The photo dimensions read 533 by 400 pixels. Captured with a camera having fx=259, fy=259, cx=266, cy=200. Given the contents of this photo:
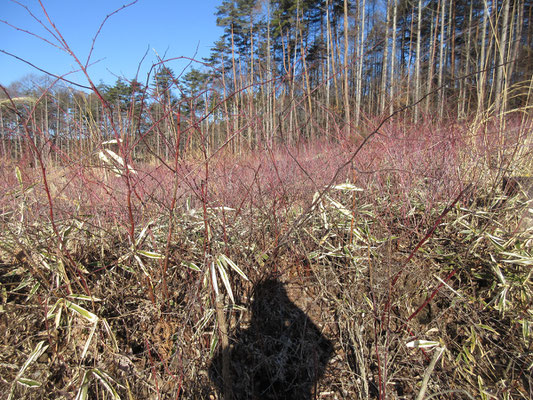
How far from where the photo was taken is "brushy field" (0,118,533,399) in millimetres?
1151

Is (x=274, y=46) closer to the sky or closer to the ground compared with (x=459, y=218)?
closer to the sky

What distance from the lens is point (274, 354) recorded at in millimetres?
1313

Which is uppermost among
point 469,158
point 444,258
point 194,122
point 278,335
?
point 194,122

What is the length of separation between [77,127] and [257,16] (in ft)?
58.8

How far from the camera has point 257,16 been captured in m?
15.9

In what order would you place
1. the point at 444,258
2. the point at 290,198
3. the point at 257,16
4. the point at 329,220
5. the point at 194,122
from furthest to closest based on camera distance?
1. the point at 257,16
2. the point at 290,198
3. the point at 329,220
4. the point at 444,258
5. the point at 194,122

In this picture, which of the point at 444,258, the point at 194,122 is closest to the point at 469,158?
the point at 444,258

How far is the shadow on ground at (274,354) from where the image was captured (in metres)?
1.24

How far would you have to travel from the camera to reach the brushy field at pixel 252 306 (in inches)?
45.3

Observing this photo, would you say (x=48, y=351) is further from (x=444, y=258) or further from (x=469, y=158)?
(x=469, y=158)

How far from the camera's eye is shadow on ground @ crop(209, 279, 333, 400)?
1.24m

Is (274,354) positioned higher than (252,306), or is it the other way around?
(252,306)

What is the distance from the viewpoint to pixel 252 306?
139cm

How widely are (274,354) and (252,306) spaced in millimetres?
253
